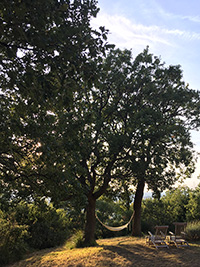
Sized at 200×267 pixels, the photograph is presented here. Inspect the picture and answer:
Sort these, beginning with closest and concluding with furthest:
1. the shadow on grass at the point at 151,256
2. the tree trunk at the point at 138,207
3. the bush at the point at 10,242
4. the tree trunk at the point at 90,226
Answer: the shadow on grass at the point at 151,256 → the bush at the point at 10,242 → the tree trunk at the point at 90,226 → the tree trunk at the point at 138,207

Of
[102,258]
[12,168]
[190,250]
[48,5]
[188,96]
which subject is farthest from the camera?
[188,96]

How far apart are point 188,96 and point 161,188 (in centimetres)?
622

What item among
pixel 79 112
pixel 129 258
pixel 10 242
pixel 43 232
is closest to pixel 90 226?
pixel 43 232

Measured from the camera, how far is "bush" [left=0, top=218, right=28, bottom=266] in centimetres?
1179

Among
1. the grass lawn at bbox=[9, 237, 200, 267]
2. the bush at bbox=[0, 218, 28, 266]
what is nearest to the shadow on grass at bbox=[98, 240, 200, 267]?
the grass lawn at bbox=[9, 237, 200, 267]

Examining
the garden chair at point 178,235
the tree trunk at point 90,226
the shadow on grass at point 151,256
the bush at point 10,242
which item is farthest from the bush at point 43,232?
the garden chair at point 178,235

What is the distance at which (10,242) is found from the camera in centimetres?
1246

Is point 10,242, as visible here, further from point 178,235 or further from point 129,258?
point 178,235

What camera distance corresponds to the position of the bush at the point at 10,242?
11.8 metres

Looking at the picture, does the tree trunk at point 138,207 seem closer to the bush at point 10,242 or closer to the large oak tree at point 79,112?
the large oak tree at point 79,112

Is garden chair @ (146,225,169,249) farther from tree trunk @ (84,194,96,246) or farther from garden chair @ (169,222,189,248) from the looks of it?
tree trunk @ (84,194,96,246)

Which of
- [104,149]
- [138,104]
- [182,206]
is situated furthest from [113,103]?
[182,206]

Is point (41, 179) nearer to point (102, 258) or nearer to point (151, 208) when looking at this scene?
point (102, 258)

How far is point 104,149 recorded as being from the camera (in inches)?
513
